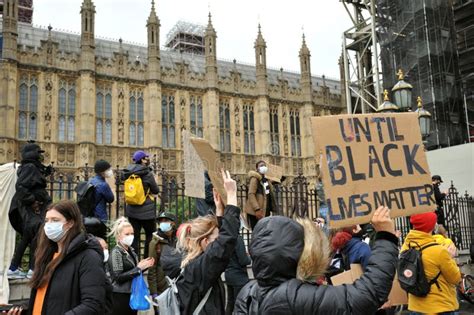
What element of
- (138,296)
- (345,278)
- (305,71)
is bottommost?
(138,296)

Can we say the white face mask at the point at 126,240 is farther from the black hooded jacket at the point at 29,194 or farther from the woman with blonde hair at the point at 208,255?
the woman with blonde hair at the point at 208,255

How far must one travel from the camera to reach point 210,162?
322 cm

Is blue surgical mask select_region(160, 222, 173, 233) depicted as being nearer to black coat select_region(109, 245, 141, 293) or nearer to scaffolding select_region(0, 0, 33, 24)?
black coat select_region(109, 245, 141, 293)

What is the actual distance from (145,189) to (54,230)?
3631 mm

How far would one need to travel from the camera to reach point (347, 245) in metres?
3.48

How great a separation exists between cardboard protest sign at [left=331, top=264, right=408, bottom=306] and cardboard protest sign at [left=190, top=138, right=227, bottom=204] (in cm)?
91

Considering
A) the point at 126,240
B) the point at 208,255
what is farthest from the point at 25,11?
the point at 208,255

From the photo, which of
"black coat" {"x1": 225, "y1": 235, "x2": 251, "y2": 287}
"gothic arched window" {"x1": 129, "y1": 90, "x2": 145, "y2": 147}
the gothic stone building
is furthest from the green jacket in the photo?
"gothic arched window" {"x1": 129, "y1": 90, "x2": 145, "y2": 147}

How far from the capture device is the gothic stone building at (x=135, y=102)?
77.5 feet

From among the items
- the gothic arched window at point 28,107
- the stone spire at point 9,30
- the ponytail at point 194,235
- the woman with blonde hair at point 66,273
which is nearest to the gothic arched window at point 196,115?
the gothic arched window at point 28,107

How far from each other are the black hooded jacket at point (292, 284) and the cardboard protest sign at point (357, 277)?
3.12ft

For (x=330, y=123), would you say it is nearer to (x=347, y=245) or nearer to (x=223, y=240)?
(x=223, y=240)

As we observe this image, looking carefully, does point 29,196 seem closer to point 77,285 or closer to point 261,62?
point 77,285

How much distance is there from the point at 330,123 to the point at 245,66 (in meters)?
34.0
